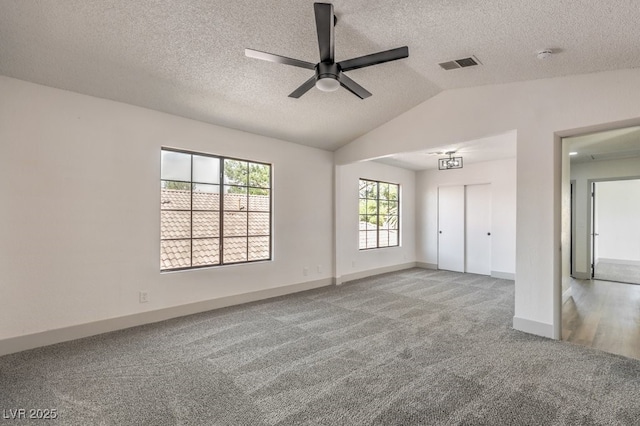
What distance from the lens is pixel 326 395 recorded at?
234 centimetres

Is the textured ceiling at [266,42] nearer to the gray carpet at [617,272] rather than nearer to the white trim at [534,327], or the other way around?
the white trim at [534,327]

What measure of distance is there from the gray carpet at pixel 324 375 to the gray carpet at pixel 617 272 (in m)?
4.55

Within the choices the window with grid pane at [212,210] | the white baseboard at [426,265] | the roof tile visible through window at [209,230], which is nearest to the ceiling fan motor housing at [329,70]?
the window with grid pane at [212,210]

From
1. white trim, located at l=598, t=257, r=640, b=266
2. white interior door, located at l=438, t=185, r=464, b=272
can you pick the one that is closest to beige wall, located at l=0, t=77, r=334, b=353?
white interior door, located at l=438, t=185, r=464, b=272

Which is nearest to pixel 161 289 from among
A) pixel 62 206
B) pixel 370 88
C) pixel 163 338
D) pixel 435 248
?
pixel 163 338

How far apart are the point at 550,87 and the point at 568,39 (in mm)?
960

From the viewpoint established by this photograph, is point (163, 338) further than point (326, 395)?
Yes

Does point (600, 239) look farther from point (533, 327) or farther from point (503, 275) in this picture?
point (533, 327)

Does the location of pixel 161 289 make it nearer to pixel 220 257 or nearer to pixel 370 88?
pixel 220 257

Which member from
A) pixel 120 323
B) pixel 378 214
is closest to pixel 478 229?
pixel 378 214

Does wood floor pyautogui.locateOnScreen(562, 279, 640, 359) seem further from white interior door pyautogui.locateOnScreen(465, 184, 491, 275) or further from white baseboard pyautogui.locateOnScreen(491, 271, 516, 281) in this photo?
white interior door pyautogui.locateOnScreen(465, 184, 491, 275)

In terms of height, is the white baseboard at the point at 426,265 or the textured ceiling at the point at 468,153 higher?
the textured ceiling at the point at 468,153

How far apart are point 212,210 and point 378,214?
167 inches

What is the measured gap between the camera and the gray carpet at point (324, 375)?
83.8 inches
